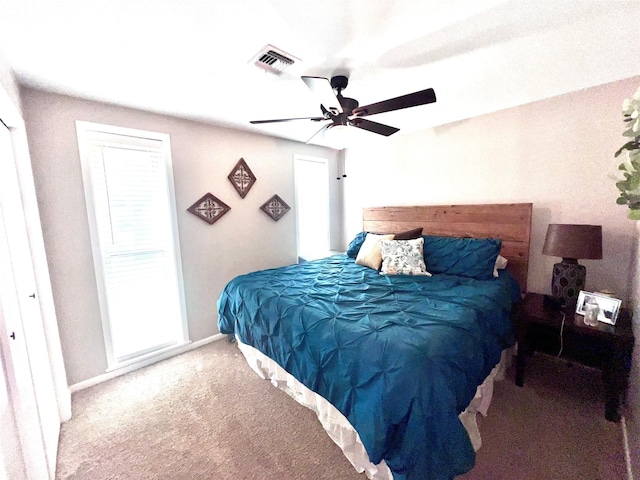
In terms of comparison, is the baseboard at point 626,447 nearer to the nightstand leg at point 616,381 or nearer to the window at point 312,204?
the nightstand leg at point 616,381

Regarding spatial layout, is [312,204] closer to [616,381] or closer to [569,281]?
[569,281]

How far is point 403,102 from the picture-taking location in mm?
1681

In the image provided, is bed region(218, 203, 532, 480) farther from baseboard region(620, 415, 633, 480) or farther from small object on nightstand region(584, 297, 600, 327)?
baseboard region(620, 415, 633, 480)

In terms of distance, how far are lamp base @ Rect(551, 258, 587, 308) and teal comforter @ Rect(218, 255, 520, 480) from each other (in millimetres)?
287

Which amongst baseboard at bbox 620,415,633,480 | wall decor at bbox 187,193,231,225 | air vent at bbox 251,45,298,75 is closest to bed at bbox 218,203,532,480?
baseboard at bbox 620,415,633,480

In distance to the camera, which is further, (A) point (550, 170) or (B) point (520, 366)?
(A) point (550, 170)

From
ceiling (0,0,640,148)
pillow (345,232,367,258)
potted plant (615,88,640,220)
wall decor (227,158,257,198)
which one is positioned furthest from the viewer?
pillow (345,232,367,258)

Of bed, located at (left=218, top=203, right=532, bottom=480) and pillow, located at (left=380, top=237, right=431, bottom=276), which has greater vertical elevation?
pillow, located at (left=380, top=237, right=431, bottom=276)

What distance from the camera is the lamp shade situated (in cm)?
181

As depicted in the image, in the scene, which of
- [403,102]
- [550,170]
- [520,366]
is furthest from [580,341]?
[403,102]

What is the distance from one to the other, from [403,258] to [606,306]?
138 cm

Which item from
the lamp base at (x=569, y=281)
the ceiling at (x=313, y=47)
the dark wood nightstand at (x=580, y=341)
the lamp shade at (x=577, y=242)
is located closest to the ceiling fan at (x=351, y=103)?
the ceiling at (x=313, y=47)

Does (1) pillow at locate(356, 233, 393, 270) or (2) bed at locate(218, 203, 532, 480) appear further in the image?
(1) pillow at locate(356, 233, 393, 270)

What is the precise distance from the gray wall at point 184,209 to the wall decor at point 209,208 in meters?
0.06
